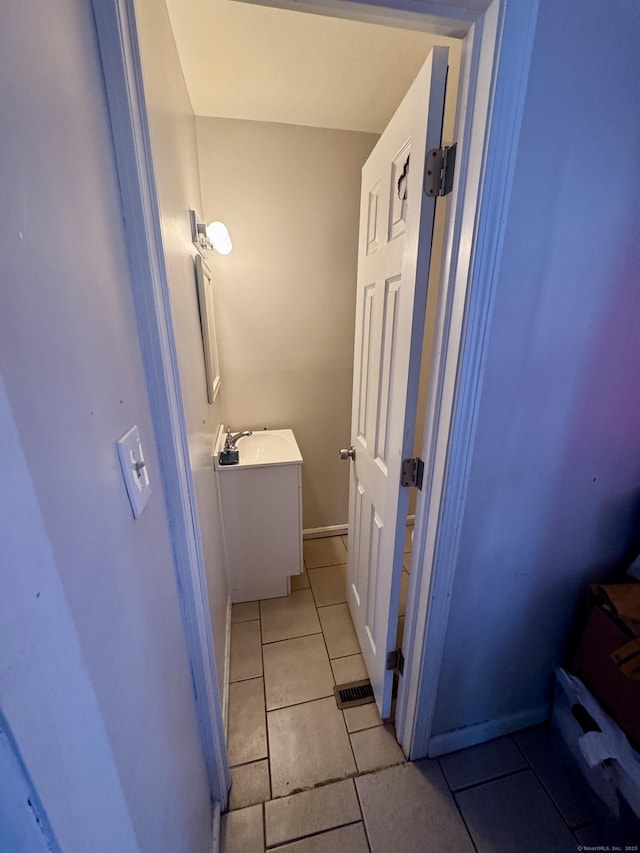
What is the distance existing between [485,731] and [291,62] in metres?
2.56

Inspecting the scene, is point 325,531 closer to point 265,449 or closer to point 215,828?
point 265,449

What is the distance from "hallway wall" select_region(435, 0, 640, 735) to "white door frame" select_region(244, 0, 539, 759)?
4 cm

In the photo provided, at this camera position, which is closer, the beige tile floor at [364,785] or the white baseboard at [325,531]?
the beige tile floor at [364,785]

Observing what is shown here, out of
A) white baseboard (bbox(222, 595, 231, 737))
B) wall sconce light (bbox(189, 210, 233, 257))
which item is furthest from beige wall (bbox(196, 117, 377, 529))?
white baseboard (bbox(222, 595, 231, 737))

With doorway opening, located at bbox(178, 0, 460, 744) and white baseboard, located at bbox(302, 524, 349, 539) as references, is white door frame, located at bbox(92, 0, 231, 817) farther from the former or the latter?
white baseboard, located at bbox(302, 524, 349, 539)

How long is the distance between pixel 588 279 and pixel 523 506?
59 centimetres

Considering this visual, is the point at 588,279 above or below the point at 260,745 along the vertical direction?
above

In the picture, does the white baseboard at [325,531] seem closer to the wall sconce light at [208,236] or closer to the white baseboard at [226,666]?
the white baseboard at [226,666]

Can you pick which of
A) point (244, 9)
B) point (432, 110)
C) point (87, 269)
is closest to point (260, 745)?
point (87, 269)

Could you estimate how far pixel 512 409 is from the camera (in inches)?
33.2

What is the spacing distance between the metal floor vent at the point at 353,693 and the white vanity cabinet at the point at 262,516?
57 centimetres

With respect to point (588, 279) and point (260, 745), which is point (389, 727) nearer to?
point (260, 745)

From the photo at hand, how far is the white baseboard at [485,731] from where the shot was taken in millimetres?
1163

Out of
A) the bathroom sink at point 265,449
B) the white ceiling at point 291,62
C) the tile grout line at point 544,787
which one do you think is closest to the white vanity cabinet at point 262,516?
the bathroom sink at point 265,449
